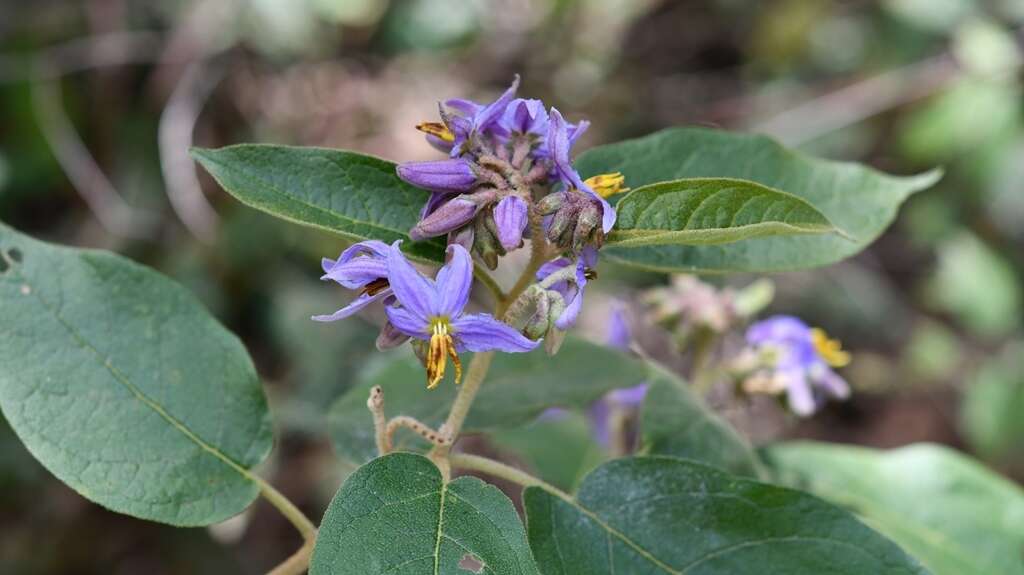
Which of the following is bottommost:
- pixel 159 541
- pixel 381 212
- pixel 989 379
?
pixel 159 541

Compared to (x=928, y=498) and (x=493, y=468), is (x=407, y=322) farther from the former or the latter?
(x=928, y=498)

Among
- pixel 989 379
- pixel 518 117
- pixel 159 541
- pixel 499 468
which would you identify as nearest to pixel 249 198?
pixel 518 117

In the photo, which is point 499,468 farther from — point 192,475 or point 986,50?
point 986,50

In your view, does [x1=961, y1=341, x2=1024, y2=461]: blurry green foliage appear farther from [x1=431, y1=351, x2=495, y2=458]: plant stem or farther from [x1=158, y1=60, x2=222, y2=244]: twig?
[x1=431, y1=351, x2=495, y2=458]: plant stem

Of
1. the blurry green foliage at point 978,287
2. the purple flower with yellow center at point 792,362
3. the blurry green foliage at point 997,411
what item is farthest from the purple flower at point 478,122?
the blurry green foliage at point 978,287

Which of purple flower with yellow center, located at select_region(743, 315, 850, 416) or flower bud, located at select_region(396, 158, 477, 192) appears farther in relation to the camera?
purple flower with yellow center, located at select_region(743, 315, 850, 416)

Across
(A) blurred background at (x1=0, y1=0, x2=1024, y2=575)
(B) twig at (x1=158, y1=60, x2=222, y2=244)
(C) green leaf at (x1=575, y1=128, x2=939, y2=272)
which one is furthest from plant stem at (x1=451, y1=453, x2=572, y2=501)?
(B) twig at (x1=158, y1=60, x2=222, y2=244)

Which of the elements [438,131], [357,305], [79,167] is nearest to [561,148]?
[438,131]
